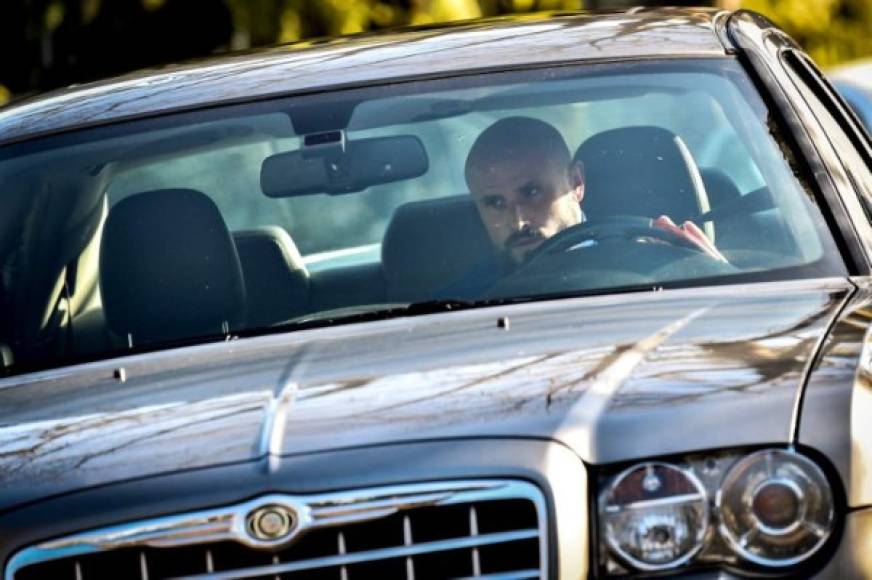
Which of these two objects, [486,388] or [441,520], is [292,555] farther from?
[486,388]

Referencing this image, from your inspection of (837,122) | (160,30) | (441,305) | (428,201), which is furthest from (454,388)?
(160,30)

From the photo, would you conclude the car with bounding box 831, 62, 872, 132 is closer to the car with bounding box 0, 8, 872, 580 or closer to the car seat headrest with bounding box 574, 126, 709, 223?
the car with bounding box 0, 8, 872, 580

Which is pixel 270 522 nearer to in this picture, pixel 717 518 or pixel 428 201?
pixel 717 518

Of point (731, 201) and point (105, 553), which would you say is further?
point (731, 201)

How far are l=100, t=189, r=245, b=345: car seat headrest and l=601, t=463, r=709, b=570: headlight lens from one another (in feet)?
4.39

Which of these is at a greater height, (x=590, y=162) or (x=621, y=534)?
(x=590, y=162)

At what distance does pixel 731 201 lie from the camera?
484 cm

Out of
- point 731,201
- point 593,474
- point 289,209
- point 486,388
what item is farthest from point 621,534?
point 289,209

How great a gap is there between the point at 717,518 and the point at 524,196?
1.55 m

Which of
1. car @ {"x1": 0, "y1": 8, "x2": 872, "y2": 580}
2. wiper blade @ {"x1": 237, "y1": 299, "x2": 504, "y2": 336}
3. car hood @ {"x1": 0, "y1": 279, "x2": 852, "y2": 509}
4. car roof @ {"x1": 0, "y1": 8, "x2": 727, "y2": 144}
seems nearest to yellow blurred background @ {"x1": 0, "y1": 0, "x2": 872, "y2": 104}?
car @ {"x1": 0, "y1": 8, "x2": 872, "y2": 580}

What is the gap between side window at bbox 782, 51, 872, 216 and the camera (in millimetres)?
4941

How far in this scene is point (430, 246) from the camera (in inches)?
184

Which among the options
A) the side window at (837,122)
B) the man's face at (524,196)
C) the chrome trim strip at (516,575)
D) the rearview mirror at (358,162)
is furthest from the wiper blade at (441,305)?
the chrome trim strip at (516,575)

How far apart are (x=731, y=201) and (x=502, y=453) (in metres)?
1.57
